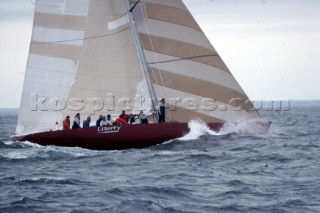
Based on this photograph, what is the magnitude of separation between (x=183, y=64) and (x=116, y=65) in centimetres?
272

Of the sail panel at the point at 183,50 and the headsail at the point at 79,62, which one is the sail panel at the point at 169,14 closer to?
the sail panel at the point at 183,50

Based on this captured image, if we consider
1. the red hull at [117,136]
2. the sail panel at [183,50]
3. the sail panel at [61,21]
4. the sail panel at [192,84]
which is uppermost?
the sail panel at [61,21]

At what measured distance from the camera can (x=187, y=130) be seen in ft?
70.7

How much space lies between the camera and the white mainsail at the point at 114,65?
2305 cm

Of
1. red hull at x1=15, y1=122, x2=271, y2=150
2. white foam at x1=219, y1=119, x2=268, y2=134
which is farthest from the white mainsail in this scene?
red hull at x1=15, y1=122, x2=271, y2=150

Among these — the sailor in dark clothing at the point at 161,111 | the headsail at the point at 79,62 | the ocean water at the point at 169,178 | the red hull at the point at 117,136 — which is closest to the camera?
the ocean water at the point at 169,178

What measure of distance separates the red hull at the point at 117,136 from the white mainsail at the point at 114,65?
2289mm

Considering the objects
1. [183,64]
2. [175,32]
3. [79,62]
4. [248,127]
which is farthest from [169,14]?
[248,127]

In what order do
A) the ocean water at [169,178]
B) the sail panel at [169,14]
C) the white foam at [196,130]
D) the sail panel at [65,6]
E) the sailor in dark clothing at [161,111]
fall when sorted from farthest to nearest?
1. the sail panel at [169,14]
2. the sail panel at [65,6]
3. the sailor in dark clothing at [161,111]
4. the white foam at [196,130]
5. the ocean water at [169,178]

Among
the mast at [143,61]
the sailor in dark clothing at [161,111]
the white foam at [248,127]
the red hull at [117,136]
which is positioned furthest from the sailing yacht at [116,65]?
the red hull at [117,136]

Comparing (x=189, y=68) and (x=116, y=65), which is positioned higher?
(x=189, y=68)

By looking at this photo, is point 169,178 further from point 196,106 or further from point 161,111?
point 196,106

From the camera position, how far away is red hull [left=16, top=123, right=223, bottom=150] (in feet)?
67.1

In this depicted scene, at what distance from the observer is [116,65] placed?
23.0 m
